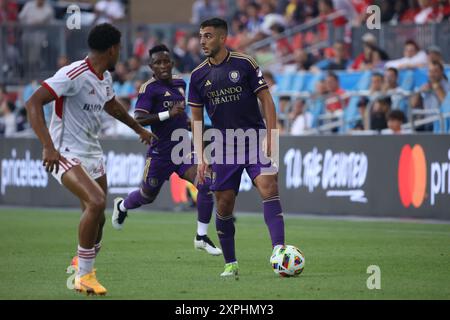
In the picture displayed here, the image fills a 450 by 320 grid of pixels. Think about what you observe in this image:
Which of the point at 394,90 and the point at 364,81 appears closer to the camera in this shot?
the point at 394,90

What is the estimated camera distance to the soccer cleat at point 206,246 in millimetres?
13898

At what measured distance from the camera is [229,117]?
1167 cm

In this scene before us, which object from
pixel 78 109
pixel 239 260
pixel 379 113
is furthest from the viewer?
pixel 379 113

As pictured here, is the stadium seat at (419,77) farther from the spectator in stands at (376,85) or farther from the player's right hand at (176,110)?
the player's right hand at (176,110)

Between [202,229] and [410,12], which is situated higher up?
[410,12]

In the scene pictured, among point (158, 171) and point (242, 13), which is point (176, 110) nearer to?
point (158, 171)

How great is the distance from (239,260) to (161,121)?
101 inches

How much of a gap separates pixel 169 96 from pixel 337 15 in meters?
11.4

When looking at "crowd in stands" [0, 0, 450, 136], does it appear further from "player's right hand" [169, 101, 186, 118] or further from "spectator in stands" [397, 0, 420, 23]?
"player's right hand" [169, 101, 186, 118]

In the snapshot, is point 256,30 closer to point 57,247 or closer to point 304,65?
point 304,65

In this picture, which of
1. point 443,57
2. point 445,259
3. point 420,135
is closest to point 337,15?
point 443,57

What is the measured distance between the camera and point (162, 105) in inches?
592

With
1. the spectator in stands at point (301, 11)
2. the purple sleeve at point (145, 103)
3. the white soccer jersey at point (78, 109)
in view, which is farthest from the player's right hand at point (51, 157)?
the spectator in stands at point (301, 11)

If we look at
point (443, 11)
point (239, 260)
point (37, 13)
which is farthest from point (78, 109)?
point (37, 13)
